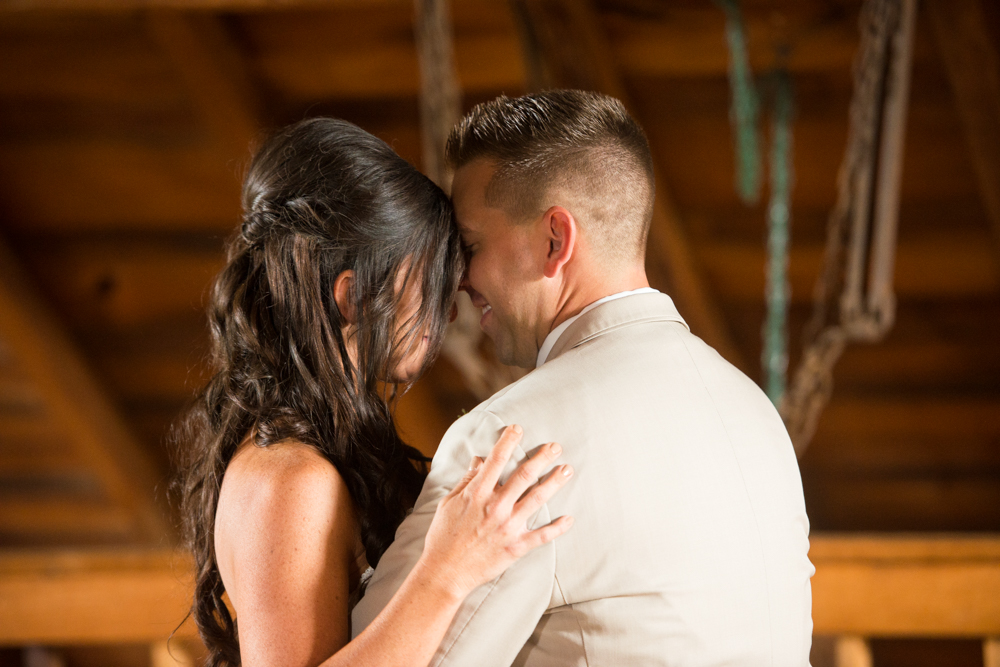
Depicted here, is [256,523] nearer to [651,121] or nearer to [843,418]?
[651,121]

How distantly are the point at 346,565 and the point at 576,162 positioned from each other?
0.62 metres

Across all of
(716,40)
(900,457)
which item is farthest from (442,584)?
(900,457)

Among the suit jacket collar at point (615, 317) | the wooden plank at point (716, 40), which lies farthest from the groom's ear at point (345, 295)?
the wooden plank at point (716, 40)

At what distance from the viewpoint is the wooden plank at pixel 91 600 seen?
237 cm

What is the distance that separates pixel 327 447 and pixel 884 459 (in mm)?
2852

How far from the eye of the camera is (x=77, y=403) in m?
3.71

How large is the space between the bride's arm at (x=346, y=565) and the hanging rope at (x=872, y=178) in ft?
5.26

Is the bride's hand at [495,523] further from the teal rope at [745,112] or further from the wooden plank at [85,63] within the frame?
the wooden plank at [85,63]

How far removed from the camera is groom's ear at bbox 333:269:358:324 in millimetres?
1224

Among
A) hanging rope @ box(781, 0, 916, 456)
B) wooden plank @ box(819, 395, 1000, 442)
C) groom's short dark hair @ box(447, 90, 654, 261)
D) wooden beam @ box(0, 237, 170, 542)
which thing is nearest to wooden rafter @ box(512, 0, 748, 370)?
hanging rope @ box(781, 0, 916, 456)

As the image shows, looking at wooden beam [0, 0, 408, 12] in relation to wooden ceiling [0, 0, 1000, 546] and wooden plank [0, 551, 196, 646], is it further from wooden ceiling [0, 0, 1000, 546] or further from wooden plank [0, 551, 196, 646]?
wooden plank [0, 551, 196, 646]

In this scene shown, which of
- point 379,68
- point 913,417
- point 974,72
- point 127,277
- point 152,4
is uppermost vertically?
point 152,4

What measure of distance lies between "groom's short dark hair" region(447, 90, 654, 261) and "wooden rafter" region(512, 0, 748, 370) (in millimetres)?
1237

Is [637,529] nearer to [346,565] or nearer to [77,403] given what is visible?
[346,565]
